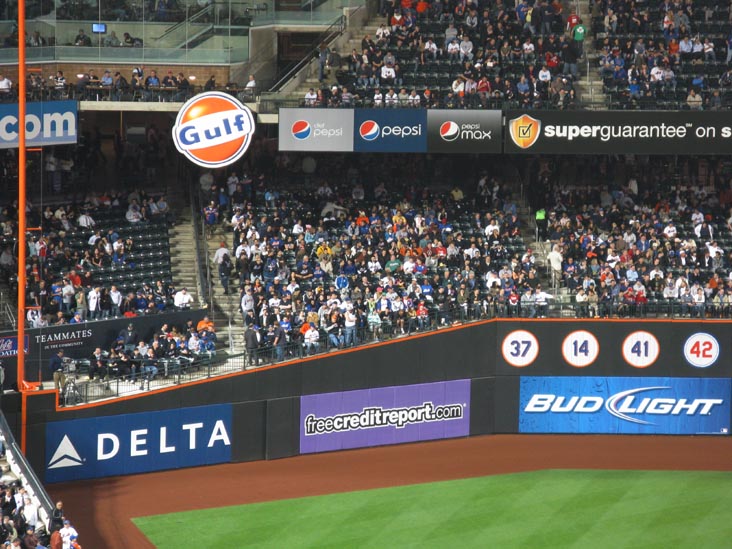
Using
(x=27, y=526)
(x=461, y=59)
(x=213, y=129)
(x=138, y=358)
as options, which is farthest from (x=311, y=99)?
(x=27, y=526)

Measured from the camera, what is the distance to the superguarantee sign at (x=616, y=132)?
34.3 meters

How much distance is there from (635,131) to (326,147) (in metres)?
8.01

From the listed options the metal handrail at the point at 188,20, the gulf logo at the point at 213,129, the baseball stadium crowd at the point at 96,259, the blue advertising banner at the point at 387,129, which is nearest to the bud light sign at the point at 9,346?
the baseball stadium crowd at the point at 96,259

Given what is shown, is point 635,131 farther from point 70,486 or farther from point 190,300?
point 70,486

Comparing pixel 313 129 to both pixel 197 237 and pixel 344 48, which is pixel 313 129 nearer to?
pixel 197 237

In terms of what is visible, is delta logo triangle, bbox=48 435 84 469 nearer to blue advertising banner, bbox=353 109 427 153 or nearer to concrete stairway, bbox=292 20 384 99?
blue advertising banner, bbox=353 109 427 153

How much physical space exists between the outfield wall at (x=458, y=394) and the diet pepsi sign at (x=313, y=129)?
5.89 metres

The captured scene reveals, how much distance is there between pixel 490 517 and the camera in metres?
26.6

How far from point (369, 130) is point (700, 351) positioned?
9.98 metres

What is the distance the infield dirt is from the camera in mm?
26688

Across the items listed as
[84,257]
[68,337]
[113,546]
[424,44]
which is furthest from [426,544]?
[424,44]

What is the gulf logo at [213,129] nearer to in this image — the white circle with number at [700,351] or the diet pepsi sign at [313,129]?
the diet pepsi sign at [313,129]

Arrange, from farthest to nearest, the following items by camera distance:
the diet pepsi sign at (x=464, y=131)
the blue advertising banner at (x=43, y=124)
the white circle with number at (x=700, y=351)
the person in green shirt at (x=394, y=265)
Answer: the diet pepsi sign at (x=464, y=131) → the person in green shirt at (x=394, y=265) → the white circle with number at (x=700, y=351) → the blue advertising banner at (x=43, y=124)

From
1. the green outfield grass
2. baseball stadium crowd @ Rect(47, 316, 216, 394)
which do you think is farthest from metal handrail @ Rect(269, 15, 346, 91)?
the green outfield grass
